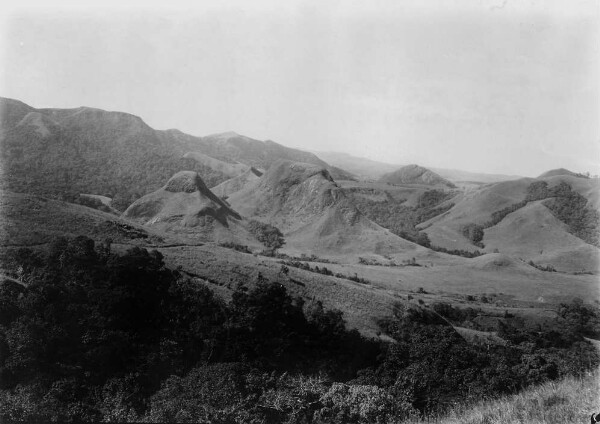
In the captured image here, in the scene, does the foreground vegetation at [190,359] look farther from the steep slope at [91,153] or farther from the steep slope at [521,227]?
the steep slope at [521,227]

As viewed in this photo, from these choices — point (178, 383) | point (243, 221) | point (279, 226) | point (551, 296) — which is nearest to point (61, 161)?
point (243, 221)

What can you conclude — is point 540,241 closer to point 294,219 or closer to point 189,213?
point 294,219

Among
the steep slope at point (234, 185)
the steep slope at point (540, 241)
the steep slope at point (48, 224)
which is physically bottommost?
the steep slope at point (540, 241)

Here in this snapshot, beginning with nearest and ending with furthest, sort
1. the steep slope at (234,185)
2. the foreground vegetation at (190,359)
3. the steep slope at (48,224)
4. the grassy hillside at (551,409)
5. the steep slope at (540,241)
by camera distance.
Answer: the grassy hillside at (551,409)
the foreground vegetation at (190,359)
the steep slope at (48,224)
the steep slope at (540,241)
the steep slope at (234,185)

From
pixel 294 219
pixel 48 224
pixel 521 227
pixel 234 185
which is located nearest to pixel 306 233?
pixel 294 219

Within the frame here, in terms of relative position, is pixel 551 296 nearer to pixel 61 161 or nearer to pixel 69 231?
pixel 69 231

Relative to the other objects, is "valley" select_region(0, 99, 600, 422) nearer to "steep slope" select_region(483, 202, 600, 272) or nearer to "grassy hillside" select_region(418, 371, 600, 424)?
"steep slope" select_region(483, 202, 600, 272)

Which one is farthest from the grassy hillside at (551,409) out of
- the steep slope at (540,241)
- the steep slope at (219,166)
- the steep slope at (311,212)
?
the steep slope at (219,166)
